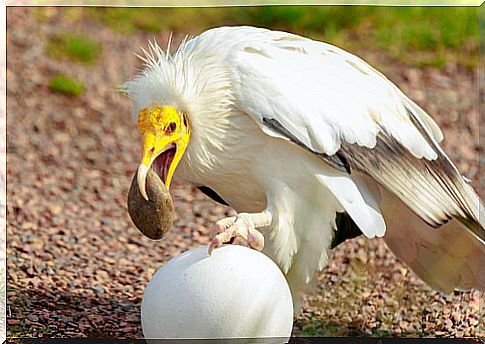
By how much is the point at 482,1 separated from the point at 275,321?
5.33 ft

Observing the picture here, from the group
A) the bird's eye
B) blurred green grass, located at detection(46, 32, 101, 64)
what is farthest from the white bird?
blurred green grass, located at detection(46, 32, 101, 64)

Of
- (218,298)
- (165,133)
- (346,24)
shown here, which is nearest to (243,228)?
(218,298)

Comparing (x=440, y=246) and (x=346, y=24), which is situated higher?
(x=346, y=24)

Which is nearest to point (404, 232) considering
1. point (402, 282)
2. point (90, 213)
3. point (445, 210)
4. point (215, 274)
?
point (445, 210)

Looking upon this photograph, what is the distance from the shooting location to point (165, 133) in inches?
148

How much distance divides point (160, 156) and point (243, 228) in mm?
433

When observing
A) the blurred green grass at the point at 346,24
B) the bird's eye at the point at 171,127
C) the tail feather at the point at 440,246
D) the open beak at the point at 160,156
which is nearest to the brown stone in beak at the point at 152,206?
the open beak at the point at 160,156

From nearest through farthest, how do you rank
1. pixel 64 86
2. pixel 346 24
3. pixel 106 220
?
1. pixel 106 220
2. pixel 64 86
3. pixel 346 24

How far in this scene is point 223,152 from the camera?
3840mm

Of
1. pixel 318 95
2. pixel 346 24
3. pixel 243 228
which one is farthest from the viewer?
pixel 346 24

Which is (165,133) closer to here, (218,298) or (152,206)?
(152,206)

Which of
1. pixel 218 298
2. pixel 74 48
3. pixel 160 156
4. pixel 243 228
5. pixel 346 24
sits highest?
pixel 346 24

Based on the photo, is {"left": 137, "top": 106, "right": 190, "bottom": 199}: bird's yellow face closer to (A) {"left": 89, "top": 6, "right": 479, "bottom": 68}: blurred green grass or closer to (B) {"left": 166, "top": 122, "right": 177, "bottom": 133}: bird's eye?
(B) {"left": 166, "top": 122, "right": 177, "bottom": 133}: bird's eye

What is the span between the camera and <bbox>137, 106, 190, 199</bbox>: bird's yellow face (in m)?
3.74
